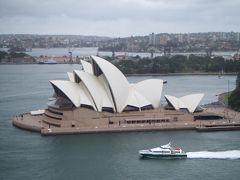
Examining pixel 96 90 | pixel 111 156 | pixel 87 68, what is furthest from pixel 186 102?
pixel 111 156

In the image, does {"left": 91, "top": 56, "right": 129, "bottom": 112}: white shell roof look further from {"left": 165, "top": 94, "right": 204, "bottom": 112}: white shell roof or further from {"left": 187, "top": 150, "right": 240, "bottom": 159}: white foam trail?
{"left": 187, "top": 150, "right": 240, "bottom": 159}: white foam trail

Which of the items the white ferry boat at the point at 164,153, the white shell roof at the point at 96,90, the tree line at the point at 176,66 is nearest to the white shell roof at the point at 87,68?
the white shell roof at the point at 96,90

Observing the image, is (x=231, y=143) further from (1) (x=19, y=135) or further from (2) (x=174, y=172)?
(1) (x=19, y=135)

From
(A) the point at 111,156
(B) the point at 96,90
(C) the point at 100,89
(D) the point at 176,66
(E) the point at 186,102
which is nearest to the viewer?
(A) the point at 111,156

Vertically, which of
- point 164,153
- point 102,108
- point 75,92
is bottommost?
point 164,153

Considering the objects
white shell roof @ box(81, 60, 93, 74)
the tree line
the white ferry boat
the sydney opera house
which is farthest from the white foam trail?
the tree line

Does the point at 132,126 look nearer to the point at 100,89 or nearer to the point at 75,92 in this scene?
the point at 100,89

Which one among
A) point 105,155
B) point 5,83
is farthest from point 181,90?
point 105,155
